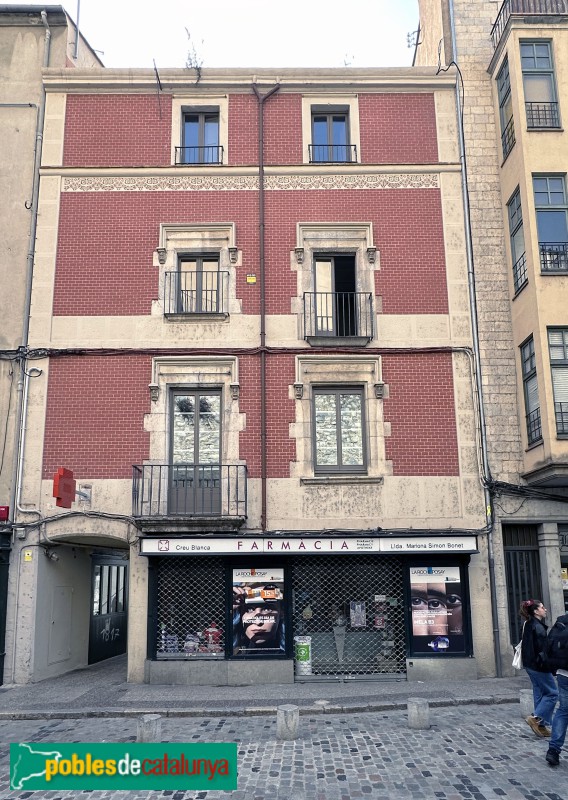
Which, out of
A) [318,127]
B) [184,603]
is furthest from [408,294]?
[184,603]

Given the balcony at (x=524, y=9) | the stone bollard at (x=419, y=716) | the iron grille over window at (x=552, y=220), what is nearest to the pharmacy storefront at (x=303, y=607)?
the stone bollard at (x=419, y=716)

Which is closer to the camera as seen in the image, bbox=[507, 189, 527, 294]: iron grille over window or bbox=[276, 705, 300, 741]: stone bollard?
bbox=[276, 705, 300, 741]: stone bollard

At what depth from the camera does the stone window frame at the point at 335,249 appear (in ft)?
47.9

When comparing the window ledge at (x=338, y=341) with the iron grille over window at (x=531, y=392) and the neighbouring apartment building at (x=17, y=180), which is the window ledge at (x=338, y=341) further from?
the neighbouring apartment building at (x=17, y=180)

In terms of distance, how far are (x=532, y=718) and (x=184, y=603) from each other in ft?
22.7

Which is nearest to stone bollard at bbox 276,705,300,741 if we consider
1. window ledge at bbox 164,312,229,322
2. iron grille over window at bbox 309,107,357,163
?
window ledge at bbox 164,312,229,322

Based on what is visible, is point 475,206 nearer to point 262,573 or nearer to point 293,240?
point 293,240

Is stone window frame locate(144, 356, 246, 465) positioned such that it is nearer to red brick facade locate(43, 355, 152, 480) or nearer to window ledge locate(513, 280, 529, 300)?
red brick facade locate(43, 355, 152, 480)

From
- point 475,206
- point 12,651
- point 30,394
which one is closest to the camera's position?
point 12,651

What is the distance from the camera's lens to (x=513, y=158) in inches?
565

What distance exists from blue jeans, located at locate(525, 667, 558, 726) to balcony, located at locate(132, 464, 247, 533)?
6108mm

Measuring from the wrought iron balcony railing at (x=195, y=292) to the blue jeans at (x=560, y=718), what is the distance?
31.8 feet

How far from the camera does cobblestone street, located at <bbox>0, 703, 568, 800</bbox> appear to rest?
7.21m

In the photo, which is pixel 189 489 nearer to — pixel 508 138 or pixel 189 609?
pixel 189 609
